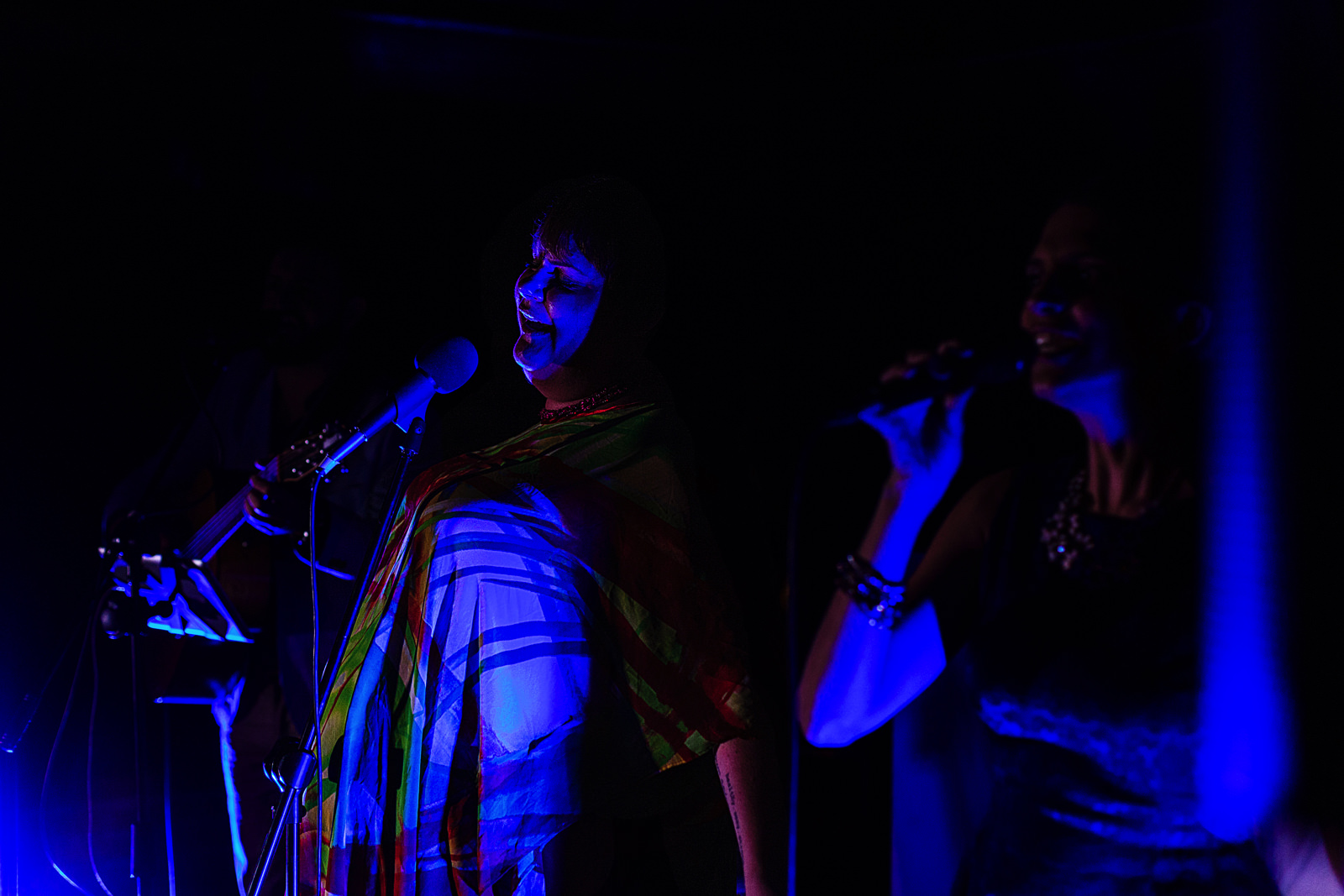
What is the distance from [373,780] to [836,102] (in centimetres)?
149

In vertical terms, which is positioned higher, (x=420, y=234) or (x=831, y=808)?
(x=420, y=234)

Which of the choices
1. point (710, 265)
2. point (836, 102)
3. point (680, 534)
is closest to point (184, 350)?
point (710, 265)

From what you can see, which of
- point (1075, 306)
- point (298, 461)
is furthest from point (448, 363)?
point (1075, 306)

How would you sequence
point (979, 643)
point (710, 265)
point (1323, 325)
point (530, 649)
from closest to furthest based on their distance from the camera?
point (530, 649) < point (1323, 325) < point (979, 643) < point (710, 265)

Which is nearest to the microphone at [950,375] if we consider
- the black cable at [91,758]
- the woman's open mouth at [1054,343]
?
the woman's open mouth at [1054,343]

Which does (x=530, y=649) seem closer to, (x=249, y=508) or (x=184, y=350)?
(x=249, y=508)

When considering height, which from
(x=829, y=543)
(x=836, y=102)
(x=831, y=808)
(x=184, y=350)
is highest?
(x=836, y=102)

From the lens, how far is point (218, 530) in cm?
192

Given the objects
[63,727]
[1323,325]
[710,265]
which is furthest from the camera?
[63,727]

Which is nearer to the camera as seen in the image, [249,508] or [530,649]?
[530,649]

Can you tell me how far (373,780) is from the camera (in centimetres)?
139

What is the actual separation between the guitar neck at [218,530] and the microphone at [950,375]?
43.8 inches

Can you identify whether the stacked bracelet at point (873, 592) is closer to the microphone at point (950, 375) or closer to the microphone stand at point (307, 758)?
the microphone at point (950, 375)

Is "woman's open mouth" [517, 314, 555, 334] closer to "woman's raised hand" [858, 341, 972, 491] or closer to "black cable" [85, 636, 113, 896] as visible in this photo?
"woman's raised hand" [858, 341, 972, 491]
